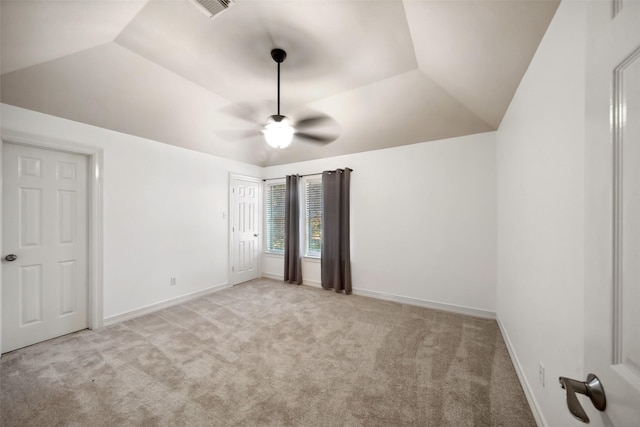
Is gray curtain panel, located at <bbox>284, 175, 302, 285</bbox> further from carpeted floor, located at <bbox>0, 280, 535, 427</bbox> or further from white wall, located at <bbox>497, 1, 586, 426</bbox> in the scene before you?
white wall, located at <bbox>497, 1, 586, 426</bbox>

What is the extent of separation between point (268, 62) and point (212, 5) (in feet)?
2.34

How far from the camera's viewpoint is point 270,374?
80.9 inches

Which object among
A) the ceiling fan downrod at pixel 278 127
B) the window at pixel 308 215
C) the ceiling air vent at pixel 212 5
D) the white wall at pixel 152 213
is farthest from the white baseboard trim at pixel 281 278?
the ceiling air vent at pixel 212 5

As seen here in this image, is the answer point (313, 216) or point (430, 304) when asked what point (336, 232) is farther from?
point (430, 304)

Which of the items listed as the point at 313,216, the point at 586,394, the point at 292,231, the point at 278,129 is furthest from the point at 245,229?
the point at 586,394

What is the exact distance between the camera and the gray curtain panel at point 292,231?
463 centimetres

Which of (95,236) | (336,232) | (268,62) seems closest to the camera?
(268,62)

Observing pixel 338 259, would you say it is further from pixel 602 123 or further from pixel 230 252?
pixel 602 123

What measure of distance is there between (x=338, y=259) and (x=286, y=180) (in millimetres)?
1837

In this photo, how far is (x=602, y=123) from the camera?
57 cm

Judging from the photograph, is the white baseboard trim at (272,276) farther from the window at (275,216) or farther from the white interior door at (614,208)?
the white interior door at (614,208)

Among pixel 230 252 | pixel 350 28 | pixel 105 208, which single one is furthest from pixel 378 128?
pixel 105 208

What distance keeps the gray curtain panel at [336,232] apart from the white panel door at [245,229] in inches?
63.7

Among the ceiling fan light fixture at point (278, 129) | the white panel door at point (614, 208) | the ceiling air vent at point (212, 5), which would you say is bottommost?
the white panel door at point (614, 208)
